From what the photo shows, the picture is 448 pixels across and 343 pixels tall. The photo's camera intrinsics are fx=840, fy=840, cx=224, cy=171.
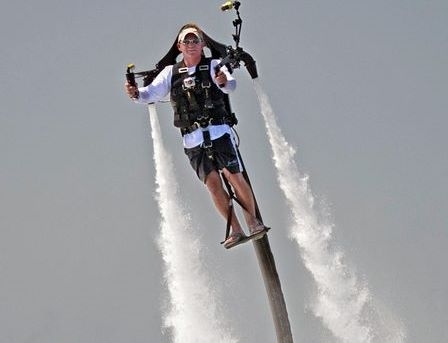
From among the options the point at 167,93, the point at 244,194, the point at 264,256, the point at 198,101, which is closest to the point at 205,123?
the point at 198,101

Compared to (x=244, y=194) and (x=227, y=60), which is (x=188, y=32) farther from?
(x=244, y=194)

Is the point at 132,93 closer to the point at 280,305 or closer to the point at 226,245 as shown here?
the point at 226,245

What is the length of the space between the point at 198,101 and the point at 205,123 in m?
0.35

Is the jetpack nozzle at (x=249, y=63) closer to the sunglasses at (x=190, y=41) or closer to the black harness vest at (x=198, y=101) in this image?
the black harness vest at (x=198, y=101)

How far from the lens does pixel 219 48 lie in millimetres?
12852

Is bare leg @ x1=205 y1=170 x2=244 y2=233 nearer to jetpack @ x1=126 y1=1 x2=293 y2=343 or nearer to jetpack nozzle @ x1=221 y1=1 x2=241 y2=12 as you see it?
jetpack @ x1=126 y1=1 x2=293 y2=343

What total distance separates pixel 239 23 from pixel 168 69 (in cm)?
163

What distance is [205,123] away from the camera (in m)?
12.6

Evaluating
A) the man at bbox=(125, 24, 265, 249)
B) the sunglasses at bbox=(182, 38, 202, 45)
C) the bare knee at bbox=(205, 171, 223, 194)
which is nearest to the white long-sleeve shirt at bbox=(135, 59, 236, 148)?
the man at bbox=(125, 24, 265, 249)

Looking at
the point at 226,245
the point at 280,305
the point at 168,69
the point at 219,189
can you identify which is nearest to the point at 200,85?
the point at 168,69

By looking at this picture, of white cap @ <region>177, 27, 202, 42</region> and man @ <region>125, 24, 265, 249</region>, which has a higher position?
white cap @ <region>177, 27, 202, 42</region>

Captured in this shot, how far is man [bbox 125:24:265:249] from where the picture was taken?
12570mm

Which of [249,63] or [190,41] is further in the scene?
[190,41]

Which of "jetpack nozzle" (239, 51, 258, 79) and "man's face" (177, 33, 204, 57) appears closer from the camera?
"jetpack nozzle" (239, 51, 258, 79)
